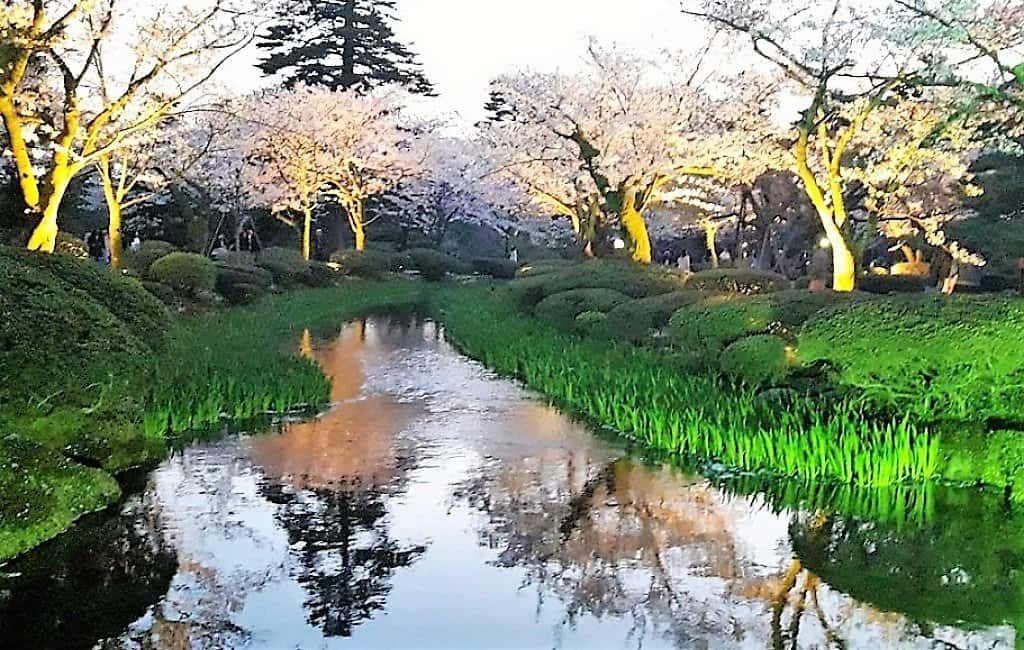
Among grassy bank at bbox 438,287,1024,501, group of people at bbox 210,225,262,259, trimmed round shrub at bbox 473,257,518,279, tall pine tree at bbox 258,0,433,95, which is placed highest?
tall pine tree at bbox 258,0,433,95

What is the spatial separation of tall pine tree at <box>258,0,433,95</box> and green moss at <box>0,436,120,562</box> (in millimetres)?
34449

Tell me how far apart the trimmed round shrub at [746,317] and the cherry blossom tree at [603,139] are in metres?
8.25

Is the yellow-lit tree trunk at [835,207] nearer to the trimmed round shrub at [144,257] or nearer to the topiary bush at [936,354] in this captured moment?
the topiary bush at [936,354]

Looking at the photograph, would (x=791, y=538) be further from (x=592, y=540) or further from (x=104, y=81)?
(x=104, y=81)

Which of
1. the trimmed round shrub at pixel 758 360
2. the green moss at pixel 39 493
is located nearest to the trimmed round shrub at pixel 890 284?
the trimmed round shrub at pixel 758 360

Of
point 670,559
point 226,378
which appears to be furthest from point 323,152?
point 670,559

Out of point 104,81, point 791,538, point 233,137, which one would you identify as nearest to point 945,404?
point 791,538

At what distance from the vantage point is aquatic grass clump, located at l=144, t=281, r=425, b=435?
8.16 metres

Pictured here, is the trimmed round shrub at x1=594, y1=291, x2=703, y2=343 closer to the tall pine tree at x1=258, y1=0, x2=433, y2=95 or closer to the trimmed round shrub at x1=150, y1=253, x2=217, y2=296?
the trimmed round shrub at x1=150, y1=253, x2=217, y2=296

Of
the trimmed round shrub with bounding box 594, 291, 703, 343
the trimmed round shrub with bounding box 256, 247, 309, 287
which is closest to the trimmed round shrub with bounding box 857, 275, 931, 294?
the trimmed round shrub with bounding box 594, 291, 703, 343

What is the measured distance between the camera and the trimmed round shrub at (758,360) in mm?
8438

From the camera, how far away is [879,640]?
3938mm

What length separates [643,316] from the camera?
12219 mm

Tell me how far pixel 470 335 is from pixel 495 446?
7.71 m
